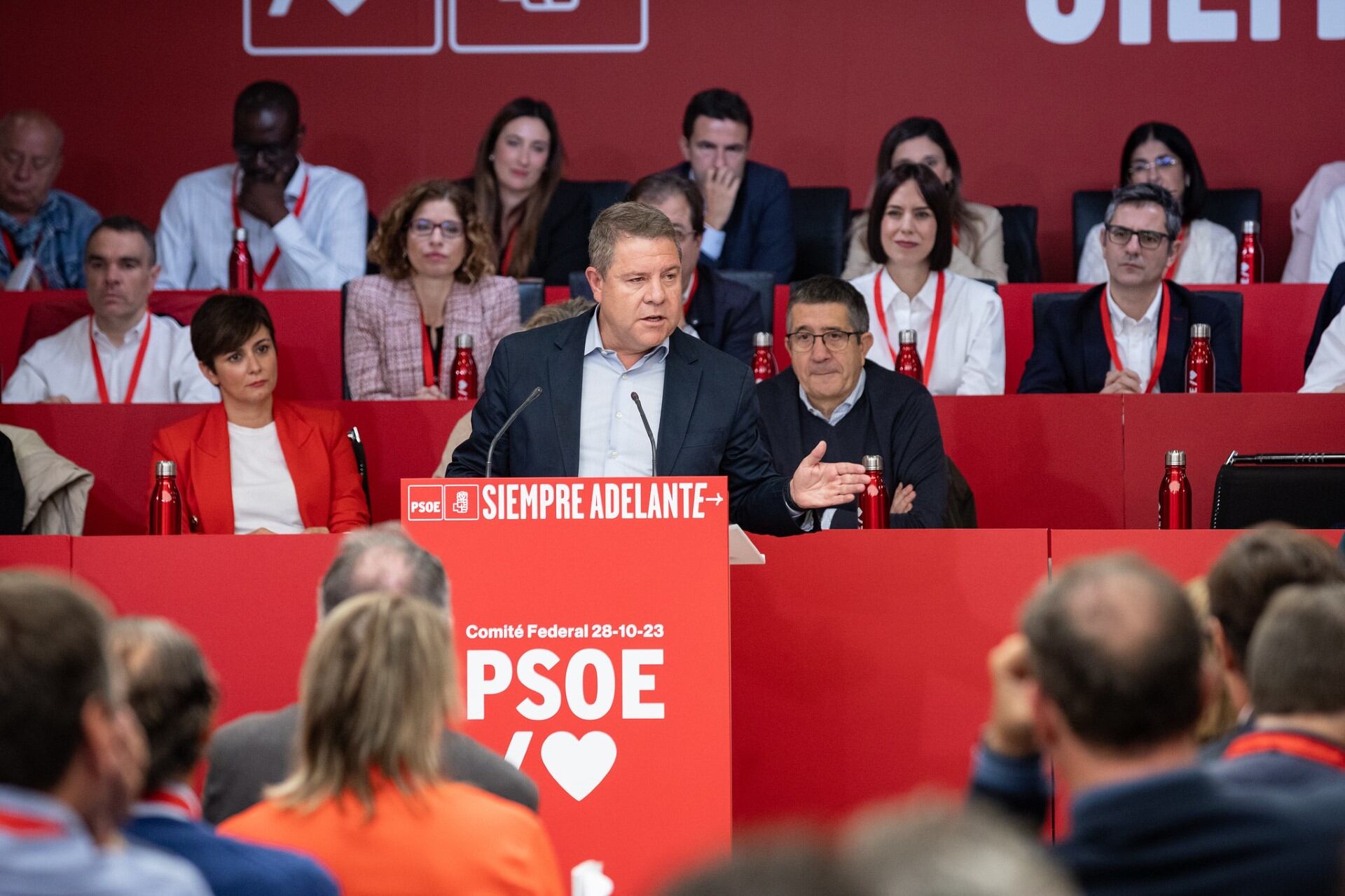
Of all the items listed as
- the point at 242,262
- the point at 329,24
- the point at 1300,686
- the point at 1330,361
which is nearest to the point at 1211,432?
the point at 1330,361

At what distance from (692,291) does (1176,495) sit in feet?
6.22

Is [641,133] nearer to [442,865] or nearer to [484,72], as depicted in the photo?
[484,72]

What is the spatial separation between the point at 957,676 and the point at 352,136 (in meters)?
5.58

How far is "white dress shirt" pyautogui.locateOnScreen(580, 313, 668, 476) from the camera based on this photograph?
3.72 m

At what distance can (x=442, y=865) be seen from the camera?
201 cm

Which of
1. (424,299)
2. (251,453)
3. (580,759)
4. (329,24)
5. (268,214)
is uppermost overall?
(329,24)

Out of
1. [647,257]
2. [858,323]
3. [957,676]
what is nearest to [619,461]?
[647,257]

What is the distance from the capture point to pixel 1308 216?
752 cm

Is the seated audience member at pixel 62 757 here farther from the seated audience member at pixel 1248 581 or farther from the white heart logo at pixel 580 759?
the white heart logo at pixel 580 759

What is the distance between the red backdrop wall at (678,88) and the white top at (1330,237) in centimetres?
109

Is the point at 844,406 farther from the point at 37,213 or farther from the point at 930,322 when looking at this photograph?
the point at 37,213


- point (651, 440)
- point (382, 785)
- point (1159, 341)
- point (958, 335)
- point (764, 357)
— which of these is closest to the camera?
point (382, 785)

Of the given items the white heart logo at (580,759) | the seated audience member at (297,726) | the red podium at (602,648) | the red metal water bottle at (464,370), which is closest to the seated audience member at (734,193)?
the red metal water bottle at (464,370)

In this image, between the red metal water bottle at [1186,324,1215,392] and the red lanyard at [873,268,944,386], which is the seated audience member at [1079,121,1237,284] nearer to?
the red lanyard at [873,268,944,386]
